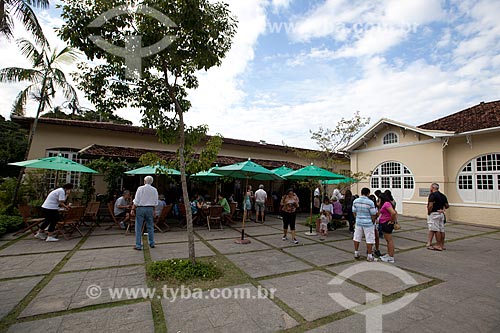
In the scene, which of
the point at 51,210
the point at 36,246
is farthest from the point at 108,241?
the point at 51,210

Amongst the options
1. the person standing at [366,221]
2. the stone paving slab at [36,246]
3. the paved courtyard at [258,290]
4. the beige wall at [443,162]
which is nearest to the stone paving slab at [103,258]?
the paved courtyard at [258,290]

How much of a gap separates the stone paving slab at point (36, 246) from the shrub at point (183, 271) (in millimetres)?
3249

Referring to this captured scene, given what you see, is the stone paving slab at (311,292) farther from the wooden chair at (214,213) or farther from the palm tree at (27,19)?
the palm tree at (27,19)

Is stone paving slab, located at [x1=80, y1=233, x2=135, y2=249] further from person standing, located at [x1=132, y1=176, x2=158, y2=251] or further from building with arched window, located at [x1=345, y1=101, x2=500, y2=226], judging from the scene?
→ building with arched window, located at [x1=345, y1=101, x2=500, y2=226]

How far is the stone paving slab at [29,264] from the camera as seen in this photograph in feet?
14.6

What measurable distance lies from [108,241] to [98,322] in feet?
15.1

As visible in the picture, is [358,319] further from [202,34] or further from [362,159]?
[362,159]

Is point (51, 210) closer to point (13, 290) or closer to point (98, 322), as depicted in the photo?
point (13, 290)

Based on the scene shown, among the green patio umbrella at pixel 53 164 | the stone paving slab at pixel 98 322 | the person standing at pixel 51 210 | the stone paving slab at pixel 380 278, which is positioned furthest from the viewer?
the green patio umbrella at pixel 53 164

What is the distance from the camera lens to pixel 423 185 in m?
13.0

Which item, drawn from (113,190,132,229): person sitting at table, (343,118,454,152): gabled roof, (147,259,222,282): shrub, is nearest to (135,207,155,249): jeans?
(147,259,222,282): shrub

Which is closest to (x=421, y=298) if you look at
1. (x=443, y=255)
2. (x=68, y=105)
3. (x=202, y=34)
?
(x=443, y=255)

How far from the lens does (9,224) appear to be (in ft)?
25.0

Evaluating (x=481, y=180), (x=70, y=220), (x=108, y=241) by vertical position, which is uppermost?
(x=481, y=180)
